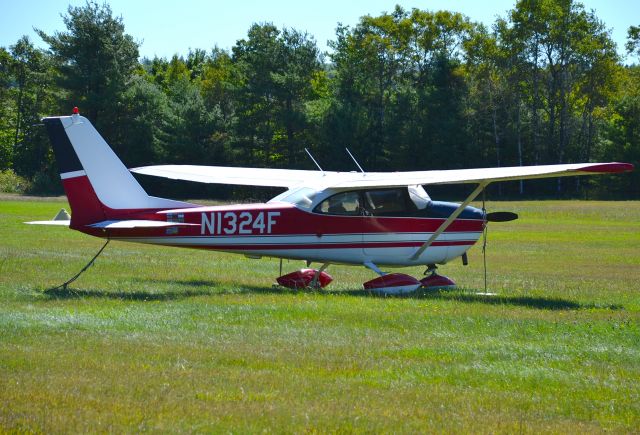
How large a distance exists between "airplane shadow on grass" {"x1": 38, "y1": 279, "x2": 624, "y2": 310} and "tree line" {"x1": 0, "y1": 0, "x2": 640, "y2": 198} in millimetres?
50091

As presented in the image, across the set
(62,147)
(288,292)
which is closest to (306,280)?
(288,292)

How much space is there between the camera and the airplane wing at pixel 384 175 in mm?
13609

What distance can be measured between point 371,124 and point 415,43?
11.1 m

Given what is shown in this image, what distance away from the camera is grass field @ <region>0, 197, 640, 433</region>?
6.99 meters

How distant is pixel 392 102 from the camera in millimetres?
70125

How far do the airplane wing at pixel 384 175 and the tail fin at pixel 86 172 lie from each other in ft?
8.40

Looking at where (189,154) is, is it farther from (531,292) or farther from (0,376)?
(0,376)

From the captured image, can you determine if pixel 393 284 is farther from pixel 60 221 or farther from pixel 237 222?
pixel 60 221

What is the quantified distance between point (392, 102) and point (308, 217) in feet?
183

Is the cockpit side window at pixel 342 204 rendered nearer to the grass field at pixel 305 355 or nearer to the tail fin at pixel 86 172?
the grass field at pixel 305 355

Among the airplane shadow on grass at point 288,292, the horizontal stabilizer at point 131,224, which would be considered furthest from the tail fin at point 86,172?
the airplane shadow on grass at point 288,292

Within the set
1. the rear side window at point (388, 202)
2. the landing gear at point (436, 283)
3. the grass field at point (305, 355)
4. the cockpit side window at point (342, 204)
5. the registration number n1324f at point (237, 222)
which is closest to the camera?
the grass field at point (305, 355)

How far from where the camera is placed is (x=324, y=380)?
830 centimetres

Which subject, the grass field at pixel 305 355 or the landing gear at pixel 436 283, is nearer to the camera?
the grass field at pixel 305 355
